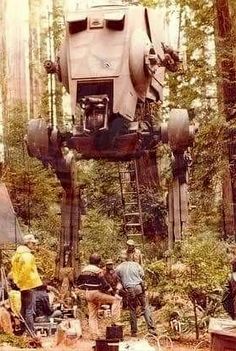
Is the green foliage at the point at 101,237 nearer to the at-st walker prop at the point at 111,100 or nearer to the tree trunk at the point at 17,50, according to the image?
the at-st walker prop at the point at 111,100

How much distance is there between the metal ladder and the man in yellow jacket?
173 centimetres

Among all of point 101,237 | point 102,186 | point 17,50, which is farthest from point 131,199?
point 17,50

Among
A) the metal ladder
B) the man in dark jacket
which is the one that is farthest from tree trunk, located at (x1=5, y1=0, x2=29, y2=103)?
the man in dark jacket

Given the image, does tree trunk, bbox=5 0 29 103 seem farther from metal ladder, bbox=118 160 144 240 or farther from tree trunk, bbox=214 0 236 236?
tree trunk, bbox=214 0 236 236

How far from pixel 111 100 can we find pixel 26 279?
2.07m

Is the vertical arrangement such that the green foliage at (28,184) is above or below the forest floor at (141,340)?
above

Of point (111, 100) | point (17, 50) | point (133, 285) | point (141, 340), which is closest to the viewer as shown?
point (141, 340)

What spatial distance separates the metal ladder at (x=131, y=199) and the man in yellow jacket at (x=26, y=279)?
1732mm

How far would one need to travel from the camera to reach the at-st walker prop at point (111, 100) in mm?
7137

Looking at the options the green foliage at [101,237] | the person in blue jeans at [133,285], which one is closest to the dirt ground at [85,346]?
the person in blue jeans at [133,285]

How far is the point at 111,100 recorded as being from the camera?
714cm

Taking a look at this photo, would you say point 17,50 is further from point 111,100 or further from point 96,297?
point 96,297

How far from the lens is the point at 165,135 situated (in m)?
7.87

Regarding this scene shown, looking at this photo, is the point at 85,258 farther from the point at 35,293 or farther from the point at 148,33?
the point at 148,33
